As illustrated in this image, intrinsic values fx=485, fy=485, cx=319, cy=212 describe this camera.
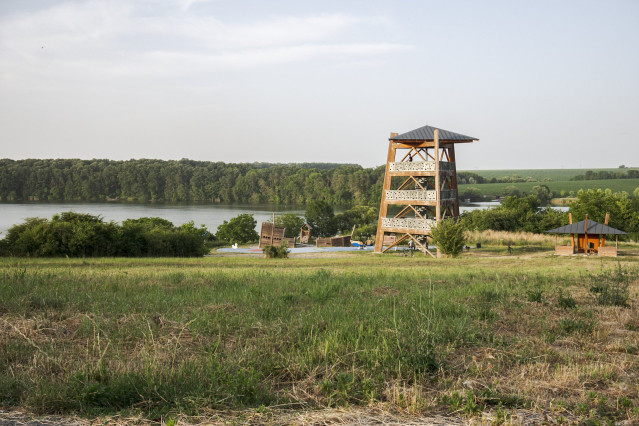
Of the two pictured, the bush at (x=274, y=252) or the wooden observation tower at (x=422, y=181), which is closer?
the bush at (x=274, y=252)

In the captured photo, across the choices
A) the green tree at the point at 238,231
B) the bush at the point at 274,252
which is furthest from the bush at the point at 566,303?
the green tree at the point at 238,231

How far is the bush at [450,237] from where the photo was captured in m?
24.4

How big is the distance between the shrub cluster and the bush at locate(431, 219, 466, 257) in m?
13.7

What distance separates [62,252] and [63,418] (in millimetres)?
19857

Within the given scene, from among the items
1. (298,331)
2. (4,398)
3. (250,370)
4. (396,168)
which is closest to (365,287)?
(298,331)

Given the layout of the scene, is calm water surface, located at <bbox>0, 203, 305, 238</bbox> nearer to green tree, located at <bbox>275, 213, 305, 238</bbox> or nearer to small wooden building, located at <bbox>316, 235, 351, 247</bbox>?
green tree, located at <bbox>275, 213, 305, 238</bbox>

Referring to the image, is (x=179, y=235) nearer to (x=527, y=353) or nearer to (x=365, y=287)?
(x=365, y=287)

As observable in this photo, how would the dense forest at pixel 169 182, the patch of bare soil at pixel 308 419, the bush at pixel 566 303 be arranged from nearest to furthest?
the patch of bare soil at pixel 308 419, the bush at pixel 566 303, the dense forest at pixel 169 182

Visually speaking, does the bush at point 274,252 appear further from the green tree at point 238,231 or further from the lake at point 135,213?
the lake at point 135,213

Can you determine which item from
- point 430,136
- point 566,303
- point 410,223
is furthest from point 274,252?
point 566,303

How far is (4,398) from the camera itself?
4.02 metres

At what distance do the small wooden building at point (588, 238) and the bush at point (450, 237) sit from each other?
5136 millimetres

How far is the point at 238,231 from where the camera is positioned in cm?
5409

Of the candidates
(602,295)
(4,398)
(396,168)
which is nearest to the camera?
(4,398)
